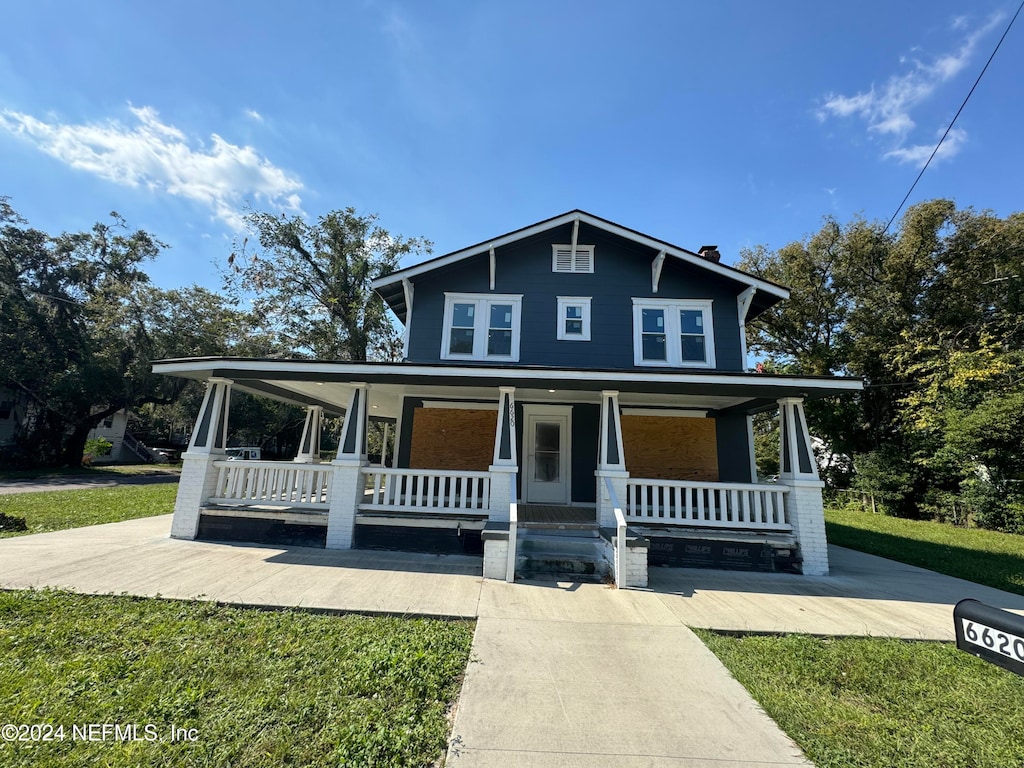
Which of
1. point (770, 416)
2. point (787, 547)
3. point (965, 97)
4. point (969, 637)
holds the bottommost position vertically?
point (787, 547)

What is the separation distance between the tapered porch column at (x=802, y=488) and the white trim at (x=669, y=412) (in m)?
2.32

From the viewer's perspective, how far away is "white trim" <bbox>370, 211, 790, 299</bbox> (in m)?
9.79

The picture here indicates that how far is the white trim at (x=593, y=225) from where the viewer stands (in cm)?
979

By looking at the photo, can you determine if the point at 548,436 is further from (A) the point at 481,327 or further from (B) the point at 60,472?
(B) the point at 60,472

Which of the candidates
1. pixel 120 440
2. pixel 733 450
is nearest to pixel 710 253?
pixel 733 450

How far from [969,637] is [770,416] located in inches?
931

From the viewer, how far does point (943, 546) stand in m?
10.5

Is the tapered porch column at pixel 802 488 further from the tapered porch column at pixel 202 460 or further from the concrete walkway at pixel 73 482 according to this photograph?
the concrete walkway at pixel 73 482

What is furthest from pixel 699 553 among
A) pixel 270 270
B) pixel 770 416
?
pixel 270 270

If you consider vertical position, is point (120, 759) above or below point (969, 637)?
below

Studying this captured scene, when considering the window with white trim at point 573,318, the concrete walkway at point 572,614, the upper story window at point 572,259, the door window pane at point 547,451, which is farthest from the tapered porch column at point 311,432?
the upper story window at point 572,259

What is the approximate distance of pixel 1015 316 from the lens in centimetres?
1595

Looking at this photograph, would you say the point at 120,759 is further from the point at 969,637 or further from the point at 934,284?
the point at 934,284

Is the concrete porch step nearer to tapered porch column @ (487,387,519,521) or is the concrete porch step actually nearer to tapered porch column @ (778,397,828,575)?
tapered porch column @ (487,387,519,521)
